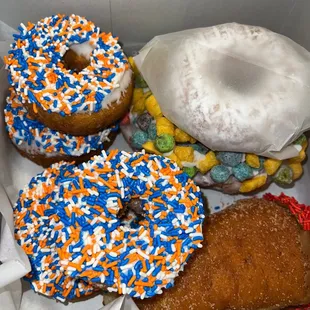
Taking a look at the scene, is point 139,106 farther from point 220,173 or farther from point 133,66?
point 220,173

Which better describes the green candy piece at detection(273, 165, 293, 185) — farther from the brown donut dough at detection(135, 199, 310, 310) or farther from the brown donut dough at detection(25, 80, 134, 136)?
the brown donut dough at detection(25, 80, 134, 136)

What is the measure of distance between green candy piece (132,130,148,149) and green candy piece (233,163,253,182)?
294mm

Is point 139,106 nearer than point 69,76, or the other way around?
point 69,76

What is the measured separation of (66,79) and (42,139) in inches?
11.7

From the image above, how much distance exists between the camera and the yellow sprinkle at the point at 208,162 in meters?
1.56

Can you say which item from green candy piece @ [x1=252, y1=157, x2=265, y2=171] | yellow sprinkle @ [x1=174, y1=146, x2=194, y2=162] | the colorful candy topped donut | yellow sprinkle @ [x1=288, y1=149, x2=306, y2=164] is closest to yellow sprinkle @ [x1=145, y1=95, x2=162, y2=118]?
the colorful candy topped donut

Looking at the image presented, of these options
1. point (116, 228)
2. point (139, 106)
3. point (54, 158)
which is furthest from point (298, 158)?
point (54, 158)

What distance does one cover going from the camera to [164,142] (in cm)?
149

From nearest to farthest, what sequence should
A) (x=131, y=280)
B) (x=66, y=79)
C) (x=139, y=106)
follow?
(x=131, y=280) < (x=66, y=79) < (x=139, y=106)

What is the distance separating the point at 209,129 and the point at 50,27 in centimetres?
53

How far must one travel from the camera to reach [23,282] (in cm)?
157

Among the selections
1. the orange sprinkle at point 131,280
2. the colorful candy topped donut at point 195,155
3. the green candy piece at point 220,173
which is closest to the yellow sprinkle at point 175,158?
the colorful candy topped donut at point 195,155

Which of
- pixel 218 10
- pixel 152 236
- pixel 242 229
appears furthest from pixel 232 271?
pixel 218 10

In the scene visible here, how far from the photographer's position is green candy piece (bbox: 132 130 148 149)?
5.17 feet
